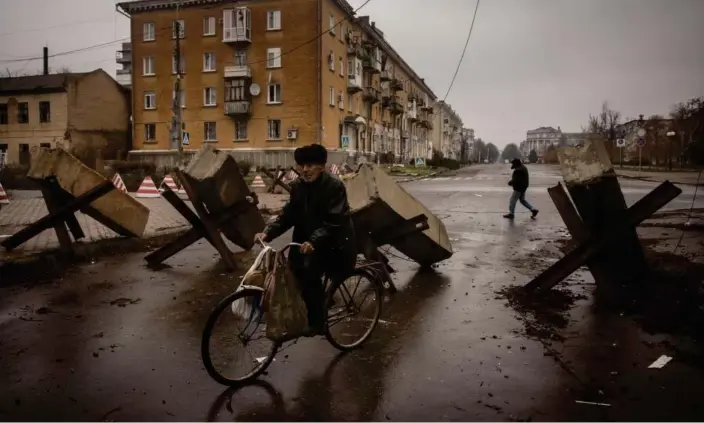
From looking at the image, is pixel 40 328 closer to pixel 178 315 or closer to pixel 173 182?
pixel 178 315

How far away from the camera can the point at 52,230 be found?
1114 cm

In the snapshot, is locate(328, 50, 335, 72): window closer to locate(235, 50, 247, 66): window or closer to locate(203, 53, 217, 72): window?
locate(235, 50, 247, 66): window

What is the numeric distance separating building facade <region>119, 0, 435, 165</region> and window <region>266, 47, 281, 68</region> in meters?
0.08

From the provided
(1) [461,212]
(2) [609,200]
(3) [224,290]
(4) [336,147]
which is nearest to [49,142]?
(4) [336,147]

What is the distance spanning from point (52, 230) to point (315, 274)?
9.16 meters

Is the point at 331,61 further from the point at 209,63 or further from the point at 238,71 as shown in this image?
the point at 209,63

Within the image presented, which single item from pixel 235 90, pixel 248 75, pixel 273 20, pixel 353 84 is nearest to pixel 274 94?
pixel 248 75

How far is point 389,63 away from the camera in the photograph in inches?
2594

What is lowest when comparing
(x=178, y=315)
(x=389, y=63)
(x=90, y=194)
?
(x=178, y=315)

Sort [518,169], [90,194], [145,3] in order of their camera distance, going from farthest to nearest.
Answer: [145,3] → [518,169] → [90,194]

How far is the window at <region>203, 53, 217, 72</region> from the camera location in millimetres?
45688

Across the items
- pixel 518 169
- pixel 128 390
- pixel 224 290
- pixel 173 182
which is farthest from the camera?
pixel 173 182

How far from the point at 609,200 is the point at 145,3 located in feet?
158

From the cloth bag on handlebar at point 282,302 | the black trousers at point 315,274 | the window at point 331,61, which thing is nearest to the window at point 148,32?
the window at point 331,61
